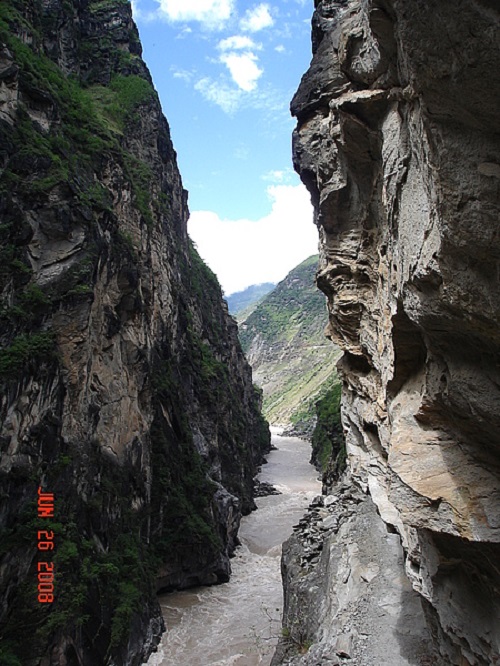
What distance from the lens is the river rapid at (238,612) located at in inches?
730

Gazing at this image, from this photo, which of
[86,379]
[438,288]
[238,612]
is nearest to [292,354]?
[238,612]

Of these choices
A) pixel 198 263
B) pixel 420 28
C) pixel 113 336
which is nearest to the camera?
pixel 420 28

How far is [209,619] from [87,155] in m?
22.8

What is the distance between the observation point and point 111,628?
16.7m

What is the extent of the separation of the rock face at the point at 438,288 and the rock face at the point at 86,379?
7.36m

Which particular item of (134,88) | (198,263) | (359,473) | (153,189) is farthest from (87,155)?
(198,263)

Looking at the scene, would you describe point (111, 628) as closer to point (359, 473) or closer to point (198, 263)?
point (359, 473)

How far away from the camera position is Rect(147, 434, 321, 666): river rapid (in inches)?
730

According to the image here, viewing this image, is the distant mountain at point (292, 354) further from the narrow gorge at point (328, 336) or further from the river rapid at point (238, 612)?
the narrow gorge at point (328, 336)

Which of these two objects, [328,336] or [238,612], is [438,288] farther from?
[238,612]
